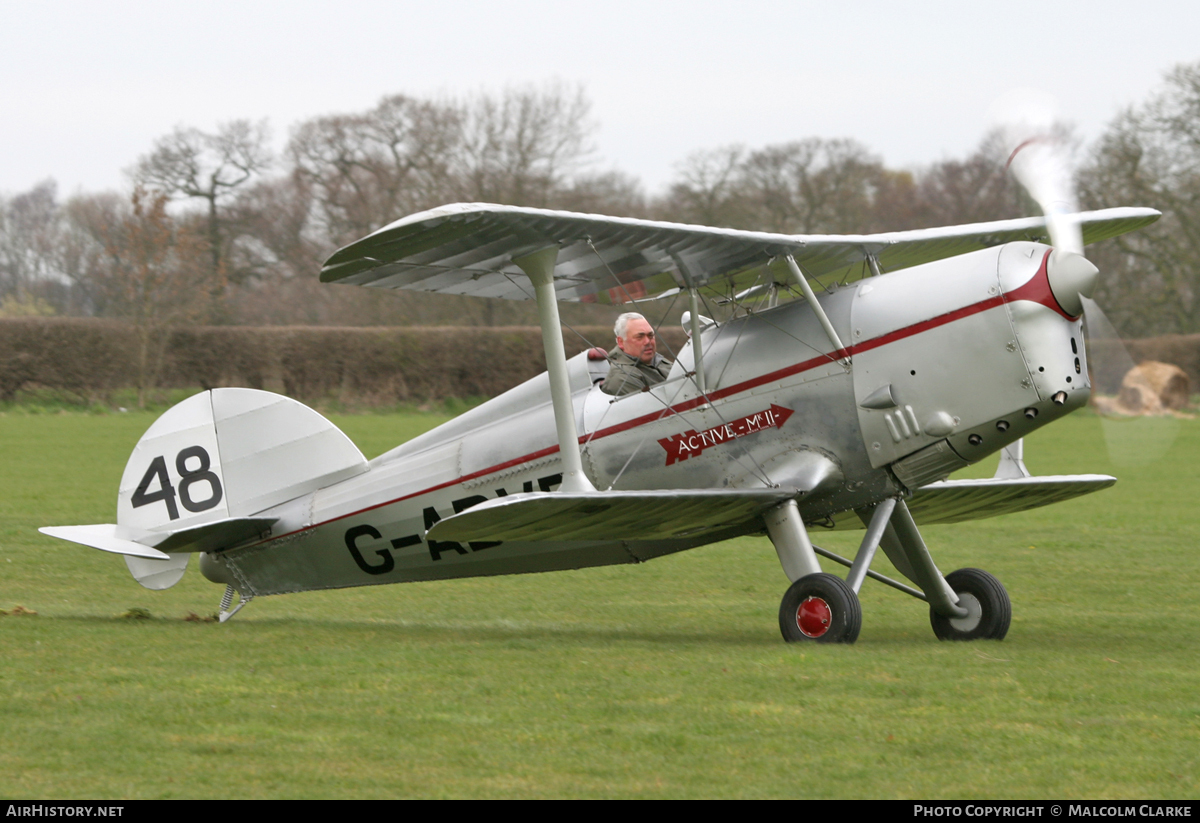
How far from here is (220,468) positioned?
32.3ft

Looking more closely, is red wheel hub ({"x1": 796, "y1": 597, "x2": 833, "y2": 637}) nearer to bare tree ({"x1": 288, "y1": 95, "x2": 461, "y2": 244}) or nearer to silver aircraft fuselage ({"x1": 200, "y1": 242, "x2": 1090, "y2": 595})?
silver aircraft fuselage ({"x1": 200, "y1": 242, "x2": 1090, "y2": 595})

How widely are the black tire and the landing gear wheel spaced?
1.25 m

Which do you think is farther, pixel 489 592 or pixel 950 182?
pixel 950 182

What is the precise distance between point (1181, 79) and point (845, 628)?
4162cm

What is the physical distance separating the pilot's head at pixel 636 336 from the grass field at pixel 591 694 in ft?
6.11

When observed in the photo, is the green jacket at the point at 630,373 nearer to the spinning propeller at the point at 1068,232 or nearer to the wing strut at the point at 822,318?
the wing strut at the point at 822,318

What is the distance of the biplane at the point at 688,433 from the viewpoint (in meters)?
7.45

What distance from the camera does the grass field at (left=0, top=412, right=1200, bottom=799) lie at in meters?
4.85

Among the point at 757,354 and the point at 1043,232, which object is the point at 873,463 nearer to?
the point at 757,354

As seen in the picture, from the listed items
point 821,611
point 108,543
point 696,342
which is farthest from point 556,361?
point 108,543

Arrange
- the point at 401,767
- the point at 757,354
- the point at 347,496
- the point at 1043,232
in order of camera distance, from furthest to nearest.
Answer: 1. the point at 347,496
2. the point at 1043,232
3. the point at 757,354
4. the point at 401,767

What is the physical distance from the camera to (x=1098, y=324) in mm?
7809

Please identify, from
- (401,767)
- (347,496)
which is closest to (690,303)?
(347,496)

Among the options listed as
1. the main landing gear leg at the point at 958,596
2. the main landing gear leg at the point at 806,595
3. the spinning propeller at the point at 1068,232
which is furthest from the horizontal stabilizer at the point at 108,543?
the spinning propeller at the point at 1068,232
